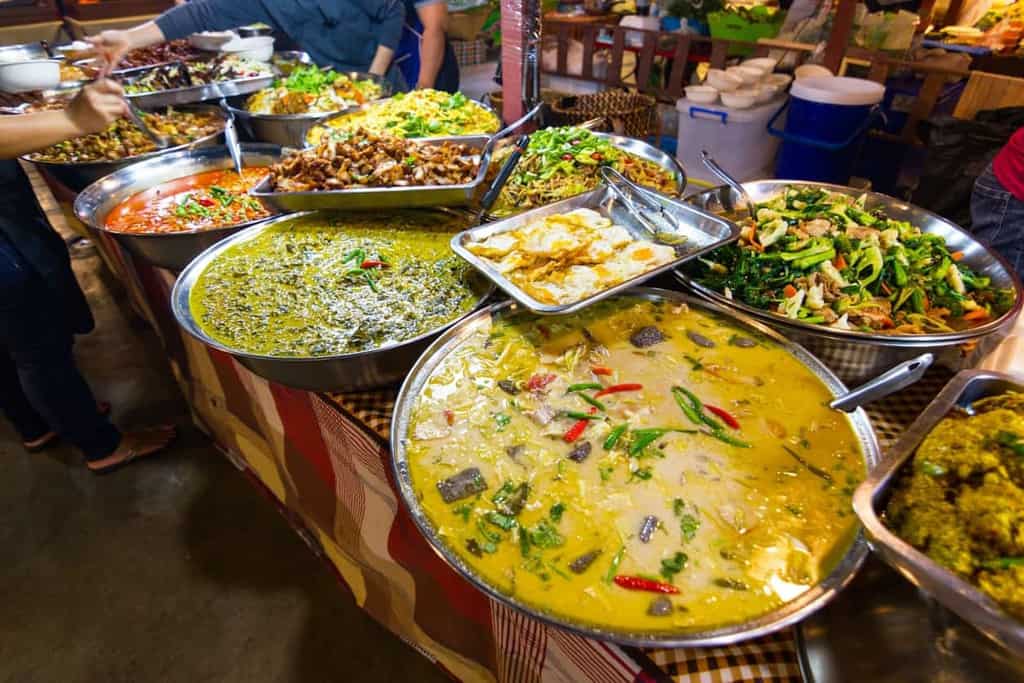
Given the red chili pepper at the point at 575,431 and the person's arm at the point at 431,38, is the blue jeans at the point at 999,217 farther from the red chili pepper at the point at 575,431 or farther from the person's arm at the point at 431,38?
the person's arm at the point at 431,38

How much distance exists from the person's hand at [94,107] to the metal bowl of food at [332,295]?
30.1 inches

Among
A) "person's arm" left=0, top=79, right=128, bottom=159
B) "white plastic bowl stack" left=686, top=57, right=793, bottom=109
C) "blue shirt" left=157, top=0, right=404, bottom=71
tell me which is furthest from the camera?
"white plastic bowl stack" left=686, top=57, right=793, bottom=109

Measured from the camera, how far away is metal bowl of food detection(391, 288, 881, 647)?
41.4 inches

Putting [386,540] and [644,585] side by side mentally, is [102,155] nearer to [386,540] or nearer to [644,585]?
[386,540]

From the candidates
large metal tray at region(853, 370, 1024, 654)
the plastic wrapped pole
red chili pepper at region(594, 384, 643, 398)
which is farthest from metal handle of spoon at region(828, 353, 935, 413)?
the plastic wrapped pole

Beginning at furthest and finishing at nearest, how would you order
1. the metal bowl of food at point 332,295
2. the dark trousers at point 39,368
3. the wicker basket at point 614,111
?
the wicker basket at point 614,111
the dark trousers at point 39,368
the metal bowl of food at point 332,295

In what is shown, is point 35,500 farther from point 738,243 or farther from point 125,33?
point 738,243

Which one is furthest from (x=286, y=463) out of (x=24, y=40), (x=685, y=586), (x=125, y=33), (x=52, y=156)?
(x=24, y=40)

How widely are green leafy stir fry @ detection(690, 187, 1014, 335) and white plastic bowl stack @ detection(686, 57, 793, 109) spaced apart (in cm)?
379

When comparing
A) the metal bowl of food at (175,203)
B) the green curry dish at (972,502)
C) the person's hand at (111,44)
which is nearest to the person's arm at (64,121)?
the metal bowl of food at (175,203)

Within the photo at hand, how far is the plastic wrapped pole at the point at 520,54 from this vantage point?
2.50 m

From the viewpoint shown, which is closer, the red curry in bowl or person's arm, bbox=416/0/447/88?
the red curry in bowl

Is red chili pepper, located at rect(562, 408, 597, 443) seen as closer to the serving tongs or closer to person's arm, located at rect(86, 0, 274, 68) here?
the serving tongs

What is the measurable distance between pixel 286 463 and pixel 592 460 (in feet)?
5.58
